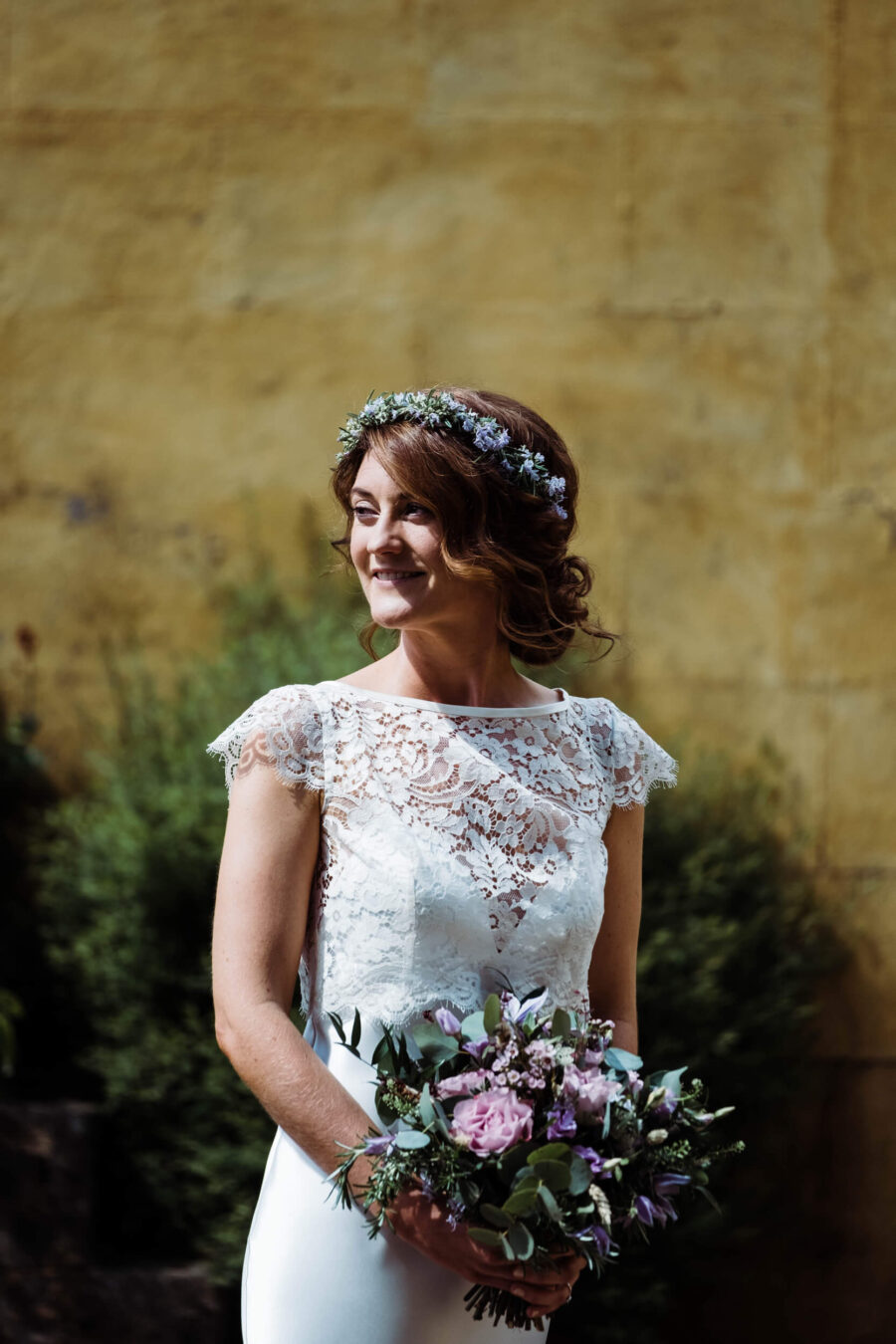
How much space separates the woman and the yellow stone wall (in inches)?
90.0

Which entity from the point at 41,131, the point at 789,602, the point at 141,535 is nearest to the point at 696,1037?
the point at 789,602

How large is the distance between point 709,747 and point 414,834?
2644 millimetres

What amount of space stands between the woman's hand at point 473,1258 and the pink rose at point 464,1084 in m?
0.17

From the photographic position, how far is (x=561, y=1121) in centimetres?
184

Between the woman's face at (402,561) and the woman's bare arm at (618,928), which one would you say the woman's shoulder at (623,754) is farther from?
the woman's face at (402,561)

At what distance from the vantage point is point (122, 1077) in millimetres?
4074

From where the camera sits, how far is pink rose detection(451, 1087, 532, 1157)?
1.81 meters

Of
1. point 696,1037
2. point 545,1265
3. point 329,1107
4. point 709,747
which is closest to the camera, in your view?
point 545,1265

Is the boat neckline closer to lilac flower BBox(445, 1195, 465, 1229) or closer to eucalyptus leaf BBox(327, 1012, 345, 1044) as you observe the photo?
eucalyptus leaf BBox(327, 1012, 345, 1044)

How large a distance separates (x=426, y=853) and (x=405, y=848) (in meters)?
0.03

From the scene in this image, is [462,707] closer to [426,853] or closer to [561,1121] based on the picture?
[426,853]

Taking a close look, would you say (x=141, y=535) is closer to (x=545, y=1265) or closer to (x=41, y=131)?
(x=41, y=131)

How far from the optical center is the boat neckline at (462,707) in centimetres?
232

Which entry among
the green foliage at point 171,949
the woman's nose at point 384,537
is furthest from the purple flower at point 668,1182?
the green foliage at point 171,949
